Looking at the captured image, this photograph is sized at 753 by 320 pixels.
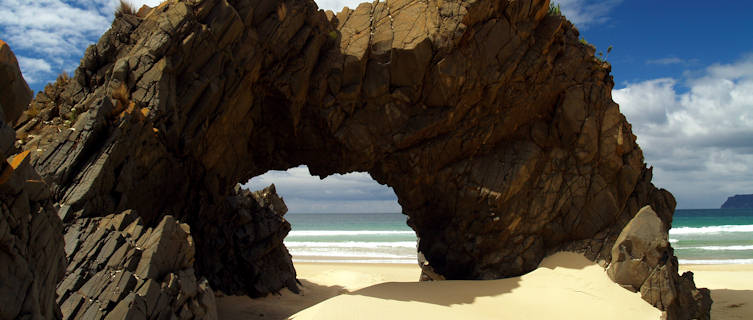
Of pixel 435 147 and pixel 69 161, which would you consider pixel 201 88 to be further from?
pixel 435 147

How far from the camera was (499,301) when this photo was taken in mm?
11984

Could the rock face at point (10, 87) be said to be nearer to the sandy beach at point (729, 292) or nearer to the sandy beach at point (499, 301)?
the sandy beach at point (499, 301)

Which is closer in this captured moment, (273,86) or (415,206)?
(273,86)

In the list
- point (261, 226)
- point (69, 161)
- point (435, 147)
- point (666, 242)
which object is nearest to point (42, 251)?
point (69, 161)

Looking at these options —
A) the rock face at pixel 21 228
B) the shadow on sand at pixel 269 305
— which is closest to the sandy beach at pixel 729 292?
the shadow on sand at pixel 269 305

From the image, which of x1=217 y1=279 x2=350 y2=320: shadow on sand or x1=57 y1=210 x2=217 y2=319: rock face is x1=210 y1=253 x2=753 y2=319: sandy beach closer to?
x1=217 y1=279 x2=350 y2=320: shadow on sand

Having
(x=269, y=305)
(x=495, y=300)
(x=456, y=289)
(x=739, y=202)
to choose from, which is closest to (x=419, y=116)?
(x=456, y=289)

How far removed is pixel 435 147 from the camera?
1416 cm

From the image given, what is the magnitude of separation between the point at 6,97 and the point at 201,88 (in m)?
6.43

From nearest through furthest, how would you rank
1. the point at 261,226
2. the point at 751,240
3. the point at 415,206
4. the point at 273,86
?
the point at 273,86, the point at 415,206, the point at 261,226, the point at 751,240

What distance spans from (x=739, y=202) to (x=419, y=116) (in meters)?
200

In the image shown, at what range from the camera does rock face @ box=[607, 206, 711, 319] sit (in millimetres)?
11695

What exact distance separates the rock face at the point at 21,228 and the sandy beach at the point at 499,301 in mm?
5536

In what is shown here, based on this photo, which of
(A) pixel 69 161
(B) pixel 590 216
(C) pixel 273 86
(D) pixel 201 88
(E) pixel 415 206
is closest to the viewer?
(A) pixel 69 161
